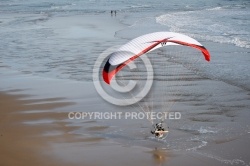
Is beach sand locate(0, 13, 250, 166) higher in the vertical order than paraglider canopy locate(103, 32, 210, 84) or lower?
lower

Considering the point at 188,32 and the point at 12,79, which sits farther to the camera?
the point at 188,32

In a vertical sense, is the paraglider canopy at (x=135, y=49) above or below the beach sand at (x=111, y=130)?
above

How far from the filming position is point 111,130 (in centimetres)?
938

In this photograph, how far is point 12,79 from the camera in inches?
560

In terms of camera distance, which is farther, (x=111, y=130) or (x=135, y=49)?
(x=111, y=130)

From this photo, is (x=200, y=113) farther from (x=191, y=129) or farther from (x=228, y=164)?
(x=228, y=164)

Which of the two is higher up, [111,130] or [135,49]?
[135,49]

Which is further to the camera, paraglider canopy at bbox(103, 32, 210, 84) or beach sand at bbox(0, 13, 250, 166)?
paraglider canopy at bbox(103, 32, 210, 84)

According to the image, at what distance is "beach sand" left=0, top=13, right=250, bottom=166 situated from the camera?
7.79 metres

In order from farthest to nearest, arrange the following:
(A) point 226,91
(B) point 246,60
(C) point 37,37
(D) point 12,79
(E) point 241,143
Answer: (C) point 37,37, (B) point 246,60, (D) point 12,79, (A) point 226,91, (E) point 241,143

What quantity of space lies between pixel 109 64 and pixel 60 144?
2.22 metres

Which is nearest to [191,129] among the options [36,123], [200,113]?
[200,113]

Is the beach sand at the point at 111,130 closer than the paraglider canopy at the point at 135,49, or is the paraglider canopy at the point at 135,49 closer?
the beach sand at the point at 111,130

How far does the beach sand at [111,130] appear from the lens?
25.6 ft
